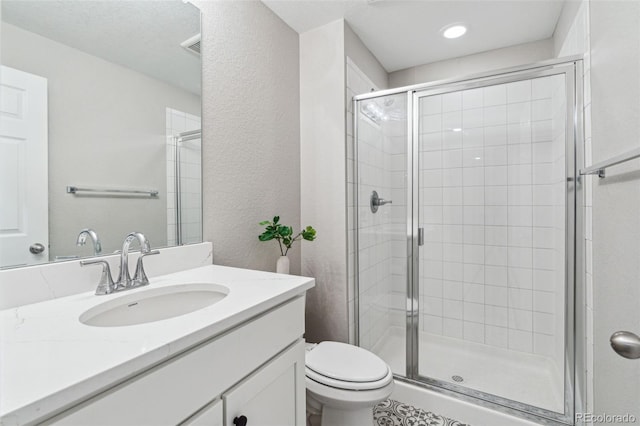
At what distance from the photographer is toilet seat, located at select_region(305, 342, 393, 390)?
1272 mm

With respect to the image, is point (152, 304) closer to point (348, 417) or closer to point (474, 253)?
point (348, 417)

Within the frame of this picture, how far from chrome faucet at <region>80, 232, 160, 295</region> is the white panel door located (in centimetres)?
15

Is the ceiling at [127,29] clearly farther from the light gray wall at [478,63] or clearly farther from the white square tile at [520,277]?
the white square tile at [520,277]

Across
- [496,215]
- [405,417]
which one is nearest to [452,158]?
[496,215]

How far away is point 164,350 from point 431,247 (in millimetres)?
1800

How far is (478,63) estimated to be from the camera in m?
2.33

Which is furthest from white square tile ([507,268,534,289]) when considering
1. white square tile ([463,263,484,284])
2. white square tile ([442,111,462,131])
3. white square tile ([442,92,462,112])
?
white square tile ([442,92,462,112])

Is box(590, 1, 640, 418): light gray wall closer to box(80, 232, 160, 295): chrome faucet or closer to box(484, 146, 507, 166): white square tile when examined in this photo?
box(484, 146, 507, 166): white square tile

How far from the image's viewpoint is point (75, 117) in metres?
0.93

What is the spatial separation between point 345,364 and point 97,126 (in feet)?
4.48

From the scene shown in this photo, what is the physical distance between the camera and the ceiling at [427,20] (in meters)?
1.72

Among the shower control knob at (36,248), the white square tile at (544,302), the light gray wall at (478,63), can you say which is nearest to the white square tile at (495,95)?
the light gray wall at (478,63)

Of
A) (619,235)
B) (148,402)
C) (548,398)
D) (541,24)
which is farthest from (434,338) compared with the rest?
(541,24)

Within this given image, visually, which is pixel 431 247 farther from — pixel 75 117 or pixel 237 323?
pixel 75 117
